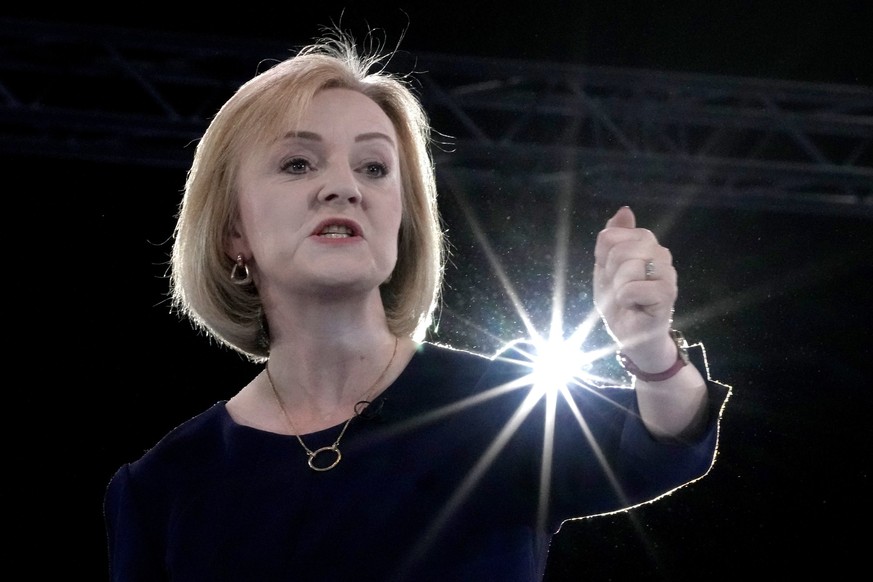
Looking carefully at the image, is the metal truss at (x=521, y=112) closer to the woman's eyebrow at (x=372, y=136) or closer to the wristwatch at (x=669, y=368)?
the woman's eyebrow at (x=372, y=136)

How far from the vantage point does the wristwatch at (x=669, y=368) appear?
3.70ft

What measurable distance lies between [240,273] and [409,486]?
1.32 feet

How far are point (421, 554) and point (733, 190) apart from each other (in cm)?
311

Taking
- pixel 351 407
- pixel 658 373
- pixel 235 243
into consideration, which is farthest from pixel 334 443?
pixel 658 373

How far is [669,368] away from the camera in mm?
1131

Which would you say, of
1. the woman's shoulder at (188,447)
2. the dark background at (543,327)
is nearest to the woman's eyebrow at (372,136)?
the woman's shoulder at (188,447)

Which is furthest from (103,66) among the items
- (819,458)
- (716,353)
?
(819,458)

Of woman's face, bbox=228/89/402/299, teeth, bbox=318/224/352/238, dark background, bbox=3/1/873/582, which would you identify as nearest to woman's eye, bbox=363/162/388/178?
woman's face, bbox=228/89/402/299

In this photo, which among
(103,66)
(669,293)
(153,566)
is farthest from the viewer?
(103,66)

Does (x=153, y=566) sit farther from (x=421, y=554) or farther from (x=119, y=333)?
(x=119, y=333)

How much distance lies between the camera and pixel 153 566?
56.7 inches

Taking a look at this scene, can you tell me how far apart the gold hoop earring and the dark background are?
2718mm

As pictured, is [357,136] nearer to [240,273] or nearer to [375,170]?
[375,170]

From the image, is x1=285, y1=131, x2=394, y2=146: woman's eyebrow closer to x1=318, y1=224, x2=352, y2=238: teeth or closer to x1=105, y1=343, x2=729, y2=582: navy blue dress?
x1=318, y1=224, x2=352, y2=238: teeth
